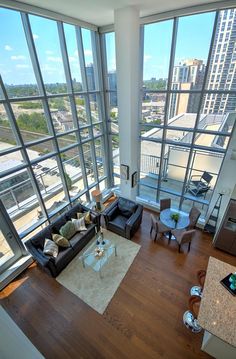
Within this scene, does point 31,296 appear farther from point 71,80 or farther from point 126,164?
point 71,80

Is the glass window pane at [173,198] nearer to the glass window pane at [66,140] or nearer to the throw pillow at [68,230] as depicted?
the throw pillow at [68,230]

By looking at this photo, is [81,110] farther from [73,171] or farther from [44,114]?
[73,171]

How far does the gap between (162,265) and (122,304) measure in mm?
1374

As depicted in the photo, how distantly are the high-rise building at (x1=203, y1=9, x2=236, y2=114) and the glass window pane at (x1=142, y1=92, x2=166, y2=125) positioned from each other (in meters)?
1.13

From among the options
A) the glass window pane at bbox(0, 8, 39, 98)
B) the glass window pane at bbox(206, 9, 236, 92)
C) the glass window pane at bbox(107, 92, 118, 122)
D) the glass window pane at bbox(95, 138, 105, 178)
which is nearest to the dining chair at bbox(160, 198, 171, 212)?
the glass window pane at bbox(95, 138, 105, 178)

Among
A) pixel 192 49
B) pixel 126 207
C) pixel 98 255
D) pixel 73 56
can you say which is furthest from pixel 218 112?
pixel 98 255

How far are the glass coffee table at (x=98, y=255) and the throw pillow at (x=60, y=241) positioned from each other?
51cm

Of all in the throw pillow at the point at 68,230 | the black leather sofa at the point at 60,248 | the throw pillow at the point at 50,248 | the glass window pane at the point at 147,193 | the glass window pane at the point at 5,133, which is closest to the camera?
the glass window pane at the point at 5,133

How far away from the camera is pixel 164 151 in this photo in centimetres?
551

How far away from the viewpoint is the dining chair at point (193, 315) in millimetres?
3029

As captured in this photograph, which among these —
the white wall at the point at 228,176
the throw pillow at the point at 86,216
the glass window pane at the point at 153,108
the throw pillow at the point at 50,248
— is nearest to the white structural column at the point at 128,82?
the glass window pane at the point at 153,108

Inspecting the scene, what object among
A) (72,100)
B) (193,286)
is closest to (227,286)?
(193,286)

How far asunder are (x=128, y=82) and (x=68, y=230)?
4105 mm

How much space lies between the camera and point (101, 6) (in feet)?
11.9
